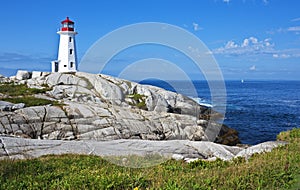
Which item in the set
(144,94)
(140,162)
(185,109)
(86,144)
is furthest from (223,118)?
(140,162)

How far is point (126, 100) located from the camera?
1582 inches

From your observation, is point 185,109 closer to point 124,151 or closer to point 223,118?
point 223,118

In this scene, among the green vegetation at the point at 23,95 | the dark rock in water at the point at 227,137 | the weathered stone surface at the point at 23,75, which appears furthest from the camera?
the weathered stone surface at the point at 23,75

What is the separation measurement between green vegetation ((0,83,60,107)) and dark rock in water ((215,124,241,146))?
2006 cm

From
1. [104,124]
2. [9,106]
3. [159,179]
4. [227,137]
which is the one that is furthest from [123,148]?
[227,137]

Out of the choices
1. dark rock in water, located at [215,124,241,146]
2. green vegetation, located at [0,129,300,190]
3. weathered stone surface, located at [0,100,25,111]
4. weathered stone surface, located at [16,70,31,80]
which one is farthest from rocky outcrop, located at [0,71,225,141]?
green vegetation, located at [0,129,300,190]

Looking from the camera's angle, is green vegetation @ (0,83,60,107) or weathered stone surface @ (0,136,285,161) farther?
green vegetation @ (0,83,60,107)

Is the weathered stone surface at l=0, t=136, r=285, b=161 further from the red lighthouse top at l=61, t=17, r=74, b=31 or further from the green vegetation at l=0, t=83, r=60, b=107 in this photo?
the red lighthouse top at l=61, t=17, r=74, b=31

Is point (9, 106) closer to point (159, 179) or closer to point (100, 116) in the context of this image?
point (100, 116)

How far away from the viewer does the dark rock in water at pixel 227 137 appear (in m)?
35.6

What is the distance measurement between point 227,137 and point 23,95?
25.7 metres

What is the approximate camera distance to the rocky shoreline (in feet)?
55.4

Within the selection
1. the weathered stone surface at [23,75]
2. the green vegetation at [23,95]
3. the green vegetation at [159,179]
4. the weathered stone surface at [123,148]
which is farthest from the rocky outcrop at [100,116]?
the green vegetation at [159,179]

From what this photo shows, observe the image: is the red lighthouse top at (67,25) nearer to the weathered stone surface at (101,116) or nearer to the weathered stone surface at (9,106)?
the weathered stone surface at (101,116)
